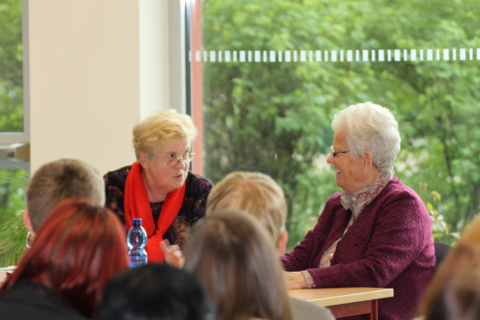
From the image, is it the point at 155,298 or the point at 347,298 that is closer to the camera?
the point at 155,298

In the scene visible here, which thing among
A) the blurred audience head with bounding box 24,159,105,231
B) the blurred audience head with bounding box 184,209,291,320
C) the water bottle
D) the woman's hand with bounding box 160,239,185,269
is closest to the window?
the water bottle

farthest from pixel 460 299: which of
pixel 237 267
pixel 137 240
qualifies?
pixel 137 240

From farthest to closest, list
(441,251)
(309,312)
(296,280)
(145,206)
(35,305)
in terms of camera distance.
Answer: (145,206) → (441,251) → (296,280) → (309,312) → (35,305)

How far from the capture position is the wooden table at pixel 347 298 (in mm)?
2088

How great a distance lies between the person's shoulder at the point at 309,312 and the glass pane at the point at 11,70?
3503 millimetres

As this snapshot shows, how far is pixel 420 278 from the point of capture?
2453mm

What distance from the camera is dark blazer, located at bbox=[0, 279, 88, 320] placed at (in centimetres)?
110

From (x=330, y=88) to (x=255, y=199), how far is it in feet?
7.84

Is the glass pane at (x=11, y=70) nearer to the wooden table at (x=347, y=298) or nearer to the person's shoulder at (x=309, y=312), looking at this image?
the wooden table at (x=347, y=298)

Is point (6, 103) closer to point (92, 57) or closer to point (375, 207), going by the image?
point (92, 57)

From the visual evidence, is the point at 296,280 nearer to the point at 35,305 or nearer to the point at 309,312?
the point at 309,312

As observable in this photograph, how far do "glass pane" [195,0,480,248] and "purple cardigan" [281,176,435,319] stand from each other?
110 cm

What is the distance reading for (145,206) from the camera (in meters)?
2.91

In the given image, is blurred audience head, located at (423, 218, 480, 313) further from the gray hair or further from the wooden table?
the gray hair
